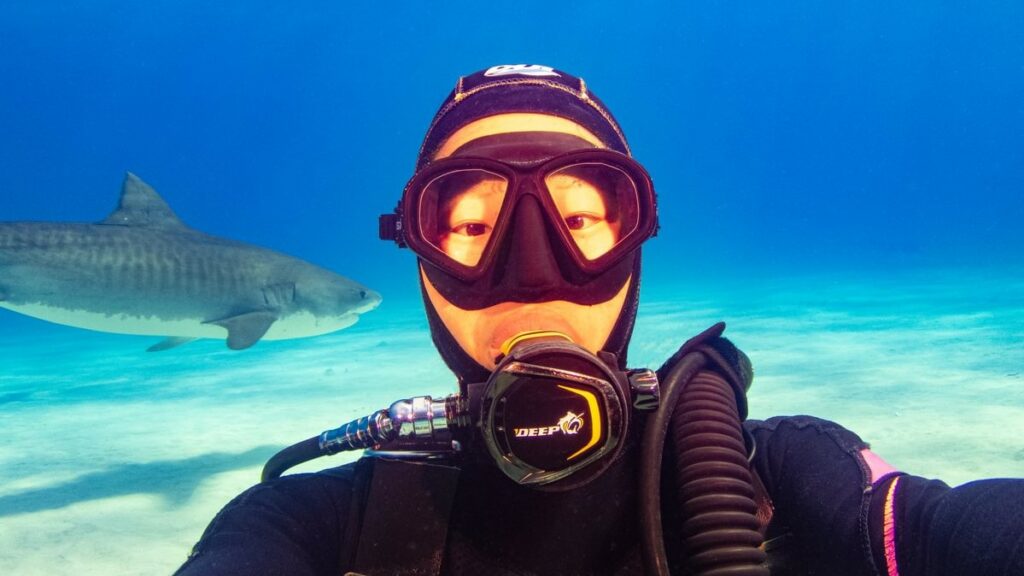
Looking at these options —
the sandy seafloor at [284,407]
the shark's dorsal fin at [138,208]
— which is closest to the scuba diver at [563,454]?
the sandy seafloor at [284,407]

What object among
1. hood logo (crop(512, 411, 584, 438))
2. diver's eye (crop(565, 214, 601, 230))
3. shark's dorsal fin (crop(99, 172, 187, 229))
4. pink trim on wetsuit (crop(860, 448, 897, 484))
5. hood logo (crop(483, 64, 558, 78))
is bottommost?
pink trim on wetsuit (crop(860, 448, 897, 484))

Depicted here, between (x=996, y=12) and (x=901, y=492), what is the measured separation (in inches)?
6210

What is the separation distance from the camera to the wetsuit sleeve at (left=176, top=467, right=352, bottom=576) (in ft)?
4.66

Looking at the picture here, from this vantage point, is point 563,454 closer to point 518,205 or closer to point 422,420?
point 422,420

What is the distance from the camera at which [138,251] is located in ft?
24.5

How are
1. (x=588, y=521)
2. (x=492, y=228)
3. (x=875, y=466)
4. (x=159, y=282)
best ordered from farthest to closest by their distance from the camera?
(x=159, y=282), (x=492, y=228), (x=588, y=521), (x=875, y=466)

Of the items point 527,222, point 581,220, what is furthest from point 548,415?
point 581,220

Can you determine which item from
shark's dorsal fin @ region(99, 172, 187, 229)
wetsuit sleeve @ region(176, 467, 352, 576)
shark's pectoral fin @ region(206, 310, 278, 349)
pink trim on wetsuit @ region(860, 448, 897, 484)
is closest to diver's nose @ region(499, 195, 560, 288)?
wetsuit sleeve @ region(176, 467, 352, 576)

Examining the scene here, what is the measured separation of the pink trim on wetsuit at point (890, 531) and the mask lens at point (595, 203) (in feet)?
3.28

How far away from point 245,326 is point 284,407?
48.5 inches

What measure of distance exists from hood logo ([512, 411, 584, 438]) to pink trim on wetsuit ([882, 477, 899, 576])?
0.75 m

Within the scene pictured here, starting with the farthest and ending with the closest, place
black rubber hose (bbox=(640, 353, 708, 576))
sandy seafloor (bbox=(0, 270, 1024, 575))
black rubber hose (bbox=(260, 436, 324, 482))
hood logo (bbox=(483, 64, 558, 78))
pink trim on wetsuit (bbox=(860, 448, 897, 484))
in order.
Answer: sandy seafloor (bbox=(0, 270, 1024, 575)) → hood logo (bbox=(483, 64, 558, 78)) → black rubber hose (bbox=(260, 436, 324, 482)) → pink trim on wetsuit (bbox=(860, 448, 897, 484)) → black rubber hose (bbox=(640, 353, 708, 576))

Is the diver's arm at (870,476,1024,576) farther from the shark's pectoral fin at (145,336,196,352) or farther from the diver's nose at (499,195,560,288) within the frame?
the shark's pectoral fin at (145,336,196,352)

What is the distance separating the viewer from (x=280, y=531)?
1602 mm
